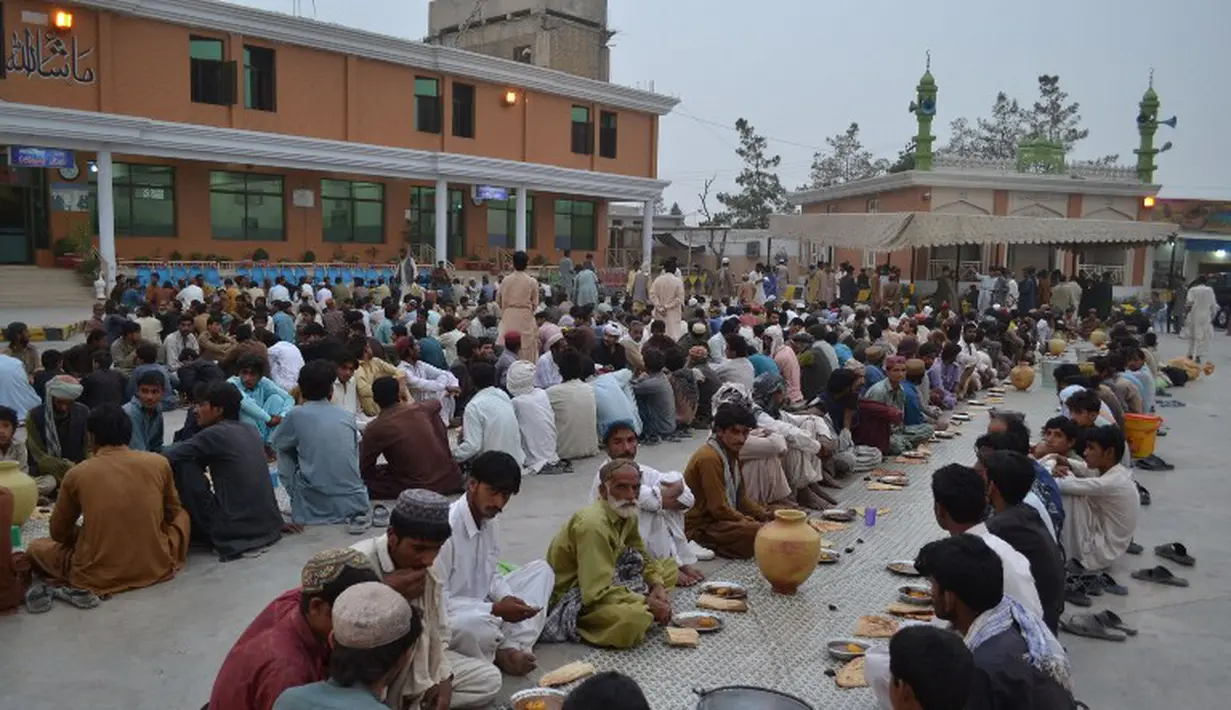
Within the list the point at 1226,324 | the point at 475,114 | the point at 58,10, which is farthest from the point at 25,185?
the point at 1226,324

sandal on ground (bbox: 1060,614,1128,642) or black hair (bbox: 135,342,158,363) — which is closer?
sandal on ground (bbox: 1060,614,1128,642)

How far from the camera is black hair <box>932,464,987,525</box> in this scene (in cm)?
423

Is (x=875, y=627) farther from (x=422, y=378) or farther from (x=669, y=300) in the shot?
(x=669, y=300)

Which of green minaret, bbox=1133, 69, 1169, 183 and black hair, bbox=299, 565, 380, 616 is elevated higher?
green minaret, bbox=1133, 69, 1169, 183

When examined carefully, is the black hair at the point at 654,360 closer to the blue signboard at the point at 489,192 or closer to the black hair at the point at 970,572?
the black hair at the point at 970,572

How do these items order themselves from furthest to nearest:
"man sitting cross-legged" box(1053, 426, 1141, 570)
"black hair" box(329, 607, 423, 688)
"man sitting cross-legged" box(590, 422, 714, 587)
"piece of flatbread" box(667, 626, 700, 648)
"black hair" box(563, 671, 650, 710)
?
"man sitting cross-legged" box(1053, 426, 1141, 570)
"man sitting cross-legged" box(590, 422, 714, 587)
"piece of flatbread" box(667, 626, 700, 648)
"black hair" box(329, 607, 423, 688)
"black hair" box(563, 671, 650, 710)

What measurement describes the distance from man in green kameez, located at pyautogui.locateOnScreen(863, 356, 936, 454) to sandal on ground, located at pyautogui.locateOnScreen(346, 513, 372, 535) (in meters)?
4.86

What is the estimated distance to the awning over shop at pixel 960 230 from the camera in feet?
66.2

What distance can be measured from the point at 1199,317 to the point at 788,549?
1520 centimetres

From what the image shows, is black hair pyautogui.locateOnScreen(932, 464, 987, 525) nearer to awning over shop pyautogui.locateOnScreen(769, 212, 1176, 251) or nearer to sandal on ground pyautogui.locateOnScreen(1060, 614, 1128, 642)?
sandal on ground pyautogui.locateOnScreen(1060, 614, 1128, 642)

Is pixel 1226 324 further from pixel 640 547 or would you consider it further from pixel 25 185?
pixel 25 185

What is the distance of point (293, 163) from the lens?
75.4 ft

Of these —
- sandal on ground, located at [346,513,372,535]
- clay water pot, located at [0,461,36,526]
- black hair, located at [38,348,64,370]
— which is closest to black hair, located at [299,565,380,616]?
sandal on ground, located at [346,513,372,535]

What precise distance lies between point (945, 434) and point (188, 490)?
7833 mm
